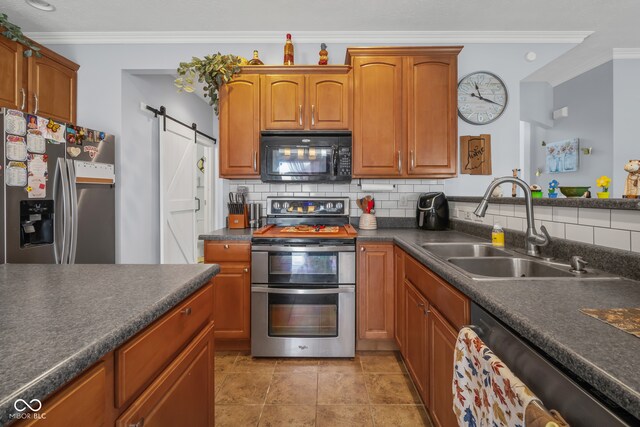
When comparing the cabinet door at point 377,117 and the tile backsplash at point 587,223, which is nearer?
the tile backsplash at point 587,223

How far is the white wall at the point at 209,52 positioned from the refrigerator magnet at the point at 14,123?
3.03ft

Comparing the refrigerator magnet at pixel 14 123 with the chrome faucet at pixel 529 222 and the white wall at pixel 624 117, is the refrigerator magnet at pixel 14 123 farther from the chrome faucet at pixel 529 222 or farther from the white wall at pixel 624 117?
the white wall at pixel 624 117

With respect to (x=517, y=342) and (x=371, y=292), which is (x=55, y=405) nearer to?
(x=517, y=342)

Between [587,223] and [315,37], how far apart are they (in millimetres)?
2467

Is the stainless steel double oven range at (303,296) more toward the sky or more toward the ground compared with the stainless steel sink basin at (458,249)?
more toward the ground

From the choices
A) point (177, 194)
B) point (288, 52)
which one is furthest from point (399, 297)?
point (177, 194)

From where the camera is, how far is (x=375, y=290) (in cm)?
237

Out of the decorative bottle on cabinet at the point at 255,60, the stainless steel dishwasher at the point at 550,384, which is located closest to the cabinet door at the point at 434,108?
the decorative bottle on cabinet at the point at 255,60

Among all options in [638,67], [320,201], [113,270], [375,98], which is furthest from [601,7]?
[113,270]

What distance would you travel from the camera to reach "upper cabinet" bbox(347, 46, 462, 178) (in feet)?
8.39

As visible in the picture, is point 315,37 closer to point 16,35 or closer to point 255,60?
point 255,60

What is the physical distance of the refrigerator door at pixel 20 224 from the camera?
6.11 ft

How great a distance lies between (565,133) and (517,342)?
4460 mm

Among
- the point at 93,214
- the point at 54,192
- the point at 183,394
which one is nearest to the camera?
the point at 183,394
